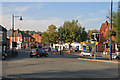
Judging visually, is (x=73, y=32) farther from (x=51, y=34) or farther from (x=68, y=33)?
(x=51, y=34)

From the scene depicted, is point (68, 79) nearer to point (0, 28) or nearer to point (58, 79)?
point (58, 79)

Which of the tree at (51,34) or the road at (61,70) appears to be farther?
the tree at (51,34)

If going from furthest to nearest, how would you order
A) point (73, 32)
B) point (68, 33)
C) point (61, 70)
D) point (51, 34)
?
point (51, 34), point (68, 33), point (73, 32), point (61, 70)

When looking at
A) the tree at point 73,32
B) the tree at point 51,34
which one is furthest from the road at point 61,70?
the tree at point 51,34

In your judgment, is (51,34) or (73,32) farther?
(51,34)

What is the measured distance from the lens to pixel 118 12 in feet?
84.7

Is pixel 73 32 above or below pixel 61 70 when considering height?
above


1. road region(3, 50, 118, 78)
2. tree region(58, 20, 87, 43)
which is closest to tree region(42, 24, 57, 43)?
tree region(58, 20, 87, 43)

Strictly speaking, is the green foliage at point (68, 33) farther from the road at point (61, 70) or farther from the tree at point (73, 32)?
the road at point (61, 70)

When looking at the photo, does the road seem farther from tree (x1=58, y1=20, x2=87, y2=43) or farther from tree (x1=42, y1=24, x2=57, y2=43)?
tree (x1=42, y1=24, x2=57, y2=43)

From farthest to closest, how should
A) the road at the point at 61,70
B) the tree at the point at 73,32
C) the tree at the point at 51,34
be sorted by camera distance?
the tree at the point at 51,34 → the tree at the point at 73,32 → the road at the point at 61,70

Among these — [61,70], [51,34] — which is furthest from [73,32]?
[61,70]

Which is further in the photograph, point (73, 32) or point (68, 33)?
point (68, 33)

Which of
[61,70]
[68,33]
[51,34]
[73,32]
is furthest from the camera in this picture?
[51,34]
